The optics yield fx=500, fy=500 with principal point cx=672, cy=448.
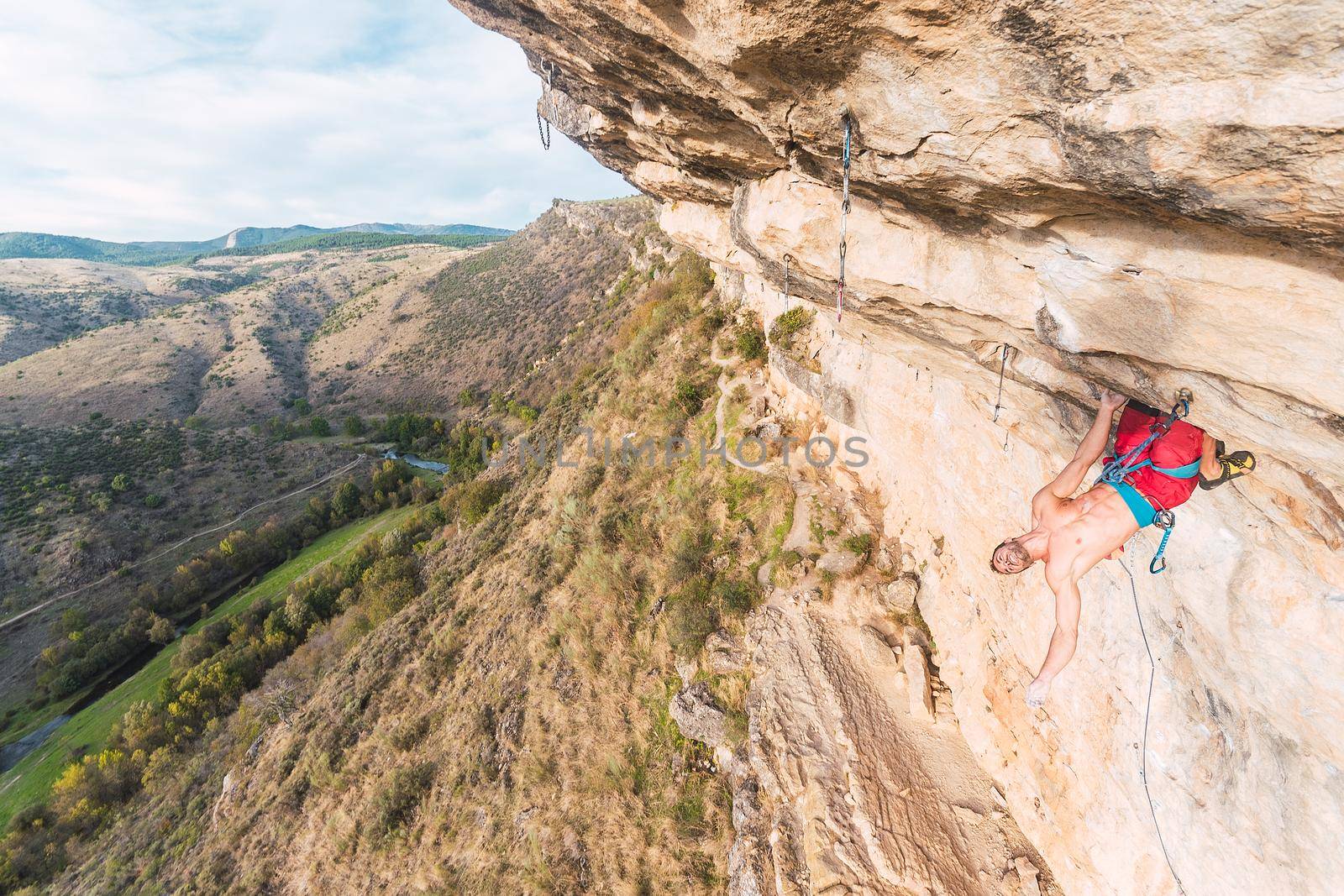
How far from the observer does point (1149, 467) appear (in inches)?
153

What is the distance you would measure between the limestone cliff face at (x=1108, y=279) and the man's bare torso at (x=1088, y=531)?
67 cm

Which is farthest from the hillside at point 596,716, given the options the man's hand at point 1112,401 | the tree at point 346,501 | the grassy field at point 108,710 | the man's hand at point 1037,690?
the tree at point 346,501

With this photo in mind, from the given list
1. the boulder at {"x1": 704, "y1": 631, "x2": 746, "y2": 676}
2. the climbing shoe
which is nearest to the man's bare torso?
the climbing shoe

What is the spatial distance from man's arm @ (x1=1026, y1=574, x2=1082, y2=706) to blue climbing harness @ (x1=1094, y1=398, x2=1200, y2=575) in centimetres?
75

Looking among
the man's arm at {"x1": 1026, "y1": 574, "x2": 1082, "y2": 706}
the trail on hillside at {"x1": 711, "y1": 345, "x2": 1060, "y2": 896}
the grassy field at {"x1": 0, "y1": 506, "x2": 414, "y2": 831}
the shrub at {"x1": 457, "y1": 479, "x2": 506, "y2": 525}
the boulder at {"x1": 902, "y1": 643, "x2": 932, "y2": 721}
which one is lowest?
the grassy field at {"x1": 0, "y1": 506, "x2": 414, "y2": 831}

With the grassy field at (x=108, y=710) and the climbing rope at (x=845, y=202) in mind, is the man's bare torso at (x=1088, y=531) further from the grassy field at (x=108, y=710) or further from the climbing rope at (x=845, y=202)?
the grassy field at (x=108, y=710)

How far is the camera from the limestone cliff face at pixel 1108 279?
246 centimetres

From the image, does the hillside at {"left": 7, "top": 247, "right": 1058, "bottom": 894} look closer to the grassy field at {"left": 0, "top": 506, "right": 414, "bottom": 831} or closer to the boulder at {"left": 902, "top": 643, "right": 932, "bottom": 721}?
the boulder at {"left": 902, "top": 643, "right": 932, "bottom": 721}

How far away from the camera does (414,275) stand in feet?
300

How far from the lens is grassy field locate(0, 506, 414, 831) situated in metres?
25.9

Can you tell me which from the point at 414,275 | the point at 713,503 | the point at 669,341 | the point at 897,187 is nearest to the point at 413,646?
the point at 713,503

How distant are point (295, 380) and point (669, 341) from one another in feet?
230

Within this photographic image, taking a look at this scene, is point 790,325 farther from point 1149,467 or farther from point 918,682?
point 1149,467

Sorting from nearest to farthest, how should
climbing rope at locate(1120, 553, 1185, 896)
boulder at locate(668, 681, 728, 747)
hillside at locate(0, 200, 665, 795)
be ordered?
climbing rope at locate(1120, 553, 1185, 896) → boulder at locate(668, 681, 728, 747) → hillside at locate(0, 200, 665, 795)
